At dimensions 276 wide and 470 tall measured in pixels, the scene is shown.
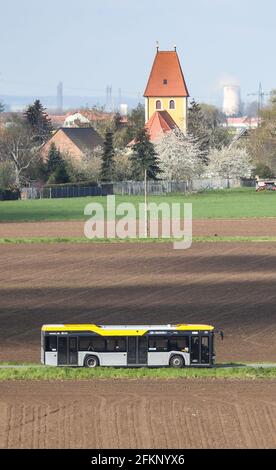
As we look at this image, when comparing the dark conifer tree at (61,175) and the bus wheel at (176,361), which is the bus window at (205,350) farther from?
the dark conifer tree at (61,175)

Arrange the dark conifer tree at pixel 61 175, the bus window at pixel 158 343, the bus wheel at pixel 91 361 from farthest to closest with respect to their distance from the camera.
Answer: the dark conifer tree at pixel 61 175, the bus wheel at pixel 91 361, the bus window at pixel 158 343

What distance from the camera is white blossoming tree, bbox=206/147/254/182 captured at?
188500mm

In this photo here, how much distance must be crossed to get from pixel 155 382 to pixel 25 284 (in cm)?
2447

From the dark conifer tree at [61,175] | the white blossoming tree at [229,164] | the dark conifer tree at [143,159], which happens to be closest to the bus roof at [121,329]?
the dark conifer tree at [61,175]

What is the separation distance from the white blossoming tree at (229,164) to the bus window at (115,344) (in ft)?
485

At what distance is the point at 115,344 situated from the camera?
39656 mm

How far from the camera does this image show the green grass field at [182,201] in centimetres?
11538

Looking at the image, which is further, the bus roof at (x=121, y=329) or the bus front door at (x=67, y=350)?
the bus roof at (x=121, y=329)

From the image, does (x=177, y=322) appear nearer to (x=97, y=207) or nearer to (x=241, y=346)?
(x=241, y=346)

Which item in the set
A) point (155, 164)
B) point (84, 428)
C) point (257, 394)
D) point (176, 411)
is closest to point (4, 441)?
point (84, 428)

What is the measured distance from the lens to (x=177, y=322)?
157ft

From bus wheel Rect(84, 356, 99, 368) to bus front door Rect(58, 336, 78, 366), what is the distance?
0.28 metres

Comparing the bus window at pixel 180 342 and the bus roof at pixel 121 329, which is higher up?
the bus roof at pixel 121 329

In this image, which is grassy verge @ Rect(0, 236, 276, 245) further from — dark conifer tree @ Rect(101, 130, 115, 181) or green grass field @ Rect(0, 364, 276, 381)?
dark conifer tree @ Rect(101, 130, 115, 181)
